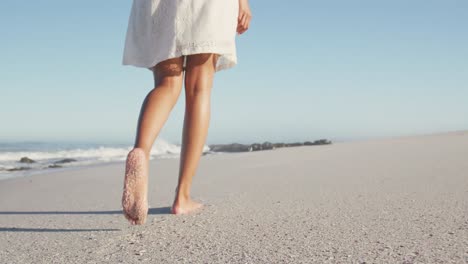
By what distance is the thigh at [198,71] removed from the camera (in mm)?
2041

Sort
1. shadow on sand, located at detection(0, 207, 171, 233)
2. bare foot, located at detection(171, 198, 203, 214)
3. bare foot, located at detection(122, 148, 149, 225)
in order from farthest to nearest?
bare foot, located at detection(171, 198, 203, 214) → shadow on sand, located at detection(0, 207, 171, 233) → bare foot, located at detection(122, 148, 149, 225)

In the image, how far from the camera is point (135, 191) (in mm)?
1544

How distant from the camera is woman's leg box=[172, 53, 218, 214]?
205cm

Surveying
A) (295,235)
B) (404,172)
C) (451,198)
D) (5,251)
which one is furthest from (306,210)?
(404,172)

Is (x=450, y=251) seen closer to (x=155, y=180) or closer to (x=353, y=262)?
(x=353, y=262)

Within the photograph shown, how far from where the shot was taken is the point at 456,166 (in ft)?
10.1

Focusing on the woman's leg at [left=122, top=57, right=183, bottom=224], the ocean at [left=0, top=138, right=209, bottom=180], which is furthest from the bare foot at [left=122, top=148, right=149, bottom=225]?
the ocean at [left=0, top=138, right=209, bottom=180]

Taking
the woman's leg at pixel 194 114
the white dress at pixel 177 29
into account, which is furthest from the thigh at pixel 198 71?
the white dress at pixel 177 29

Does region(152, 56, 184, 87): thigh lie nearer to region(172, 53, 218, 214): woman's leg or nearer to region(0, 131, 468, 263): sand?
region(172, 53, 218, 214): woman's leg

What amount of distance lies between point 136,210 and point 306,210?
2.30 ft

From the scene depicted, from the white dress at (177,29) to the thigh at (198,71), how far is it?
0.36 ft

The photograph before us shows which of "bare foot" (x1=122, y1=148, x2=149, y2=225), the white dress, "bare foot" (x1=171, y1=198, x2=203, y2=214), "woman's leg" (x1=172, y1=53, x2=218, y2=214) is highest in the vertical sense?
the white dress

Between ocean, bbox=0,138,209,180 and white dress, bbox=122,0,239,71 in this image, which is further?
ocean, bbox=0,138,209,180

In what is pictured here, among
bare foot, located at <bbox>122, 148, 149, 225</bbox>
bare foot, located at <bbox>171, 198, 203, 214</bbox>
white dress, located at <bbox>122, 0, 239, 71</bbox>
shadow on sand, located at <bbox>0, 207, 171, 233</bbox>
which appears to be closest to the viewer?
bare foot, located at <bbox>122, 148, 149, 225</bbox>
